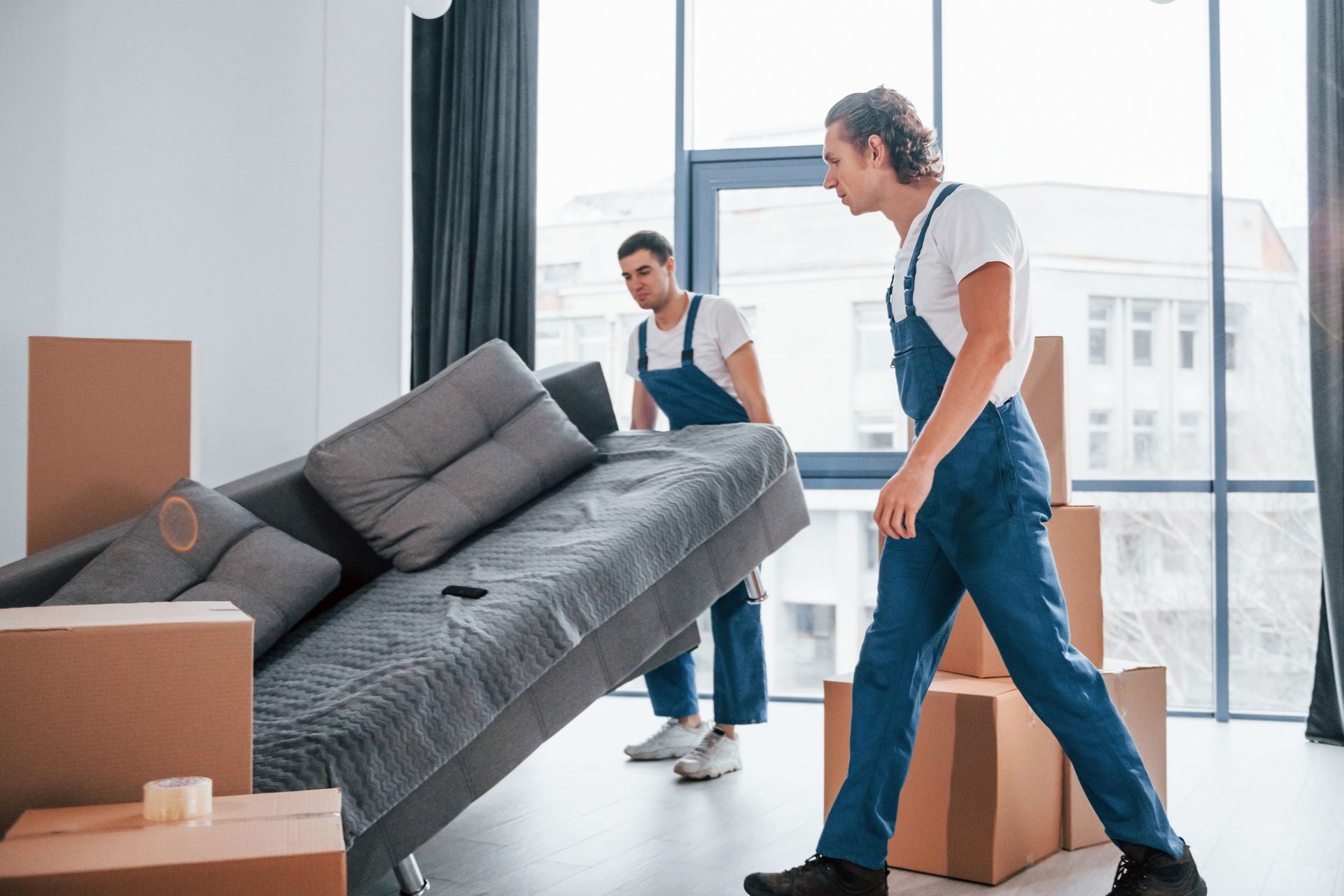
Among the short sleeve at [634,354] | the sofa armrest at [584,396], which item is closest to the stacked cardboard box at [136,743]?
the sofa armrest at [584,396]

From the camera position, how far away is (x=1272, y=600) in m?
3.53

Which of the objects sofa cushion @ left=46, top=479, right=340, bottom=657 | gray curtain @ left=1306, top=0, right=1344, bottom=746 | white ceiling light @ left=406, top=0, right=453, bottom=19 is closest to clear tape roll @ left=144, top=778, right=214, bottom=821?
sofa cushion @ left=46, top=479, right=340, bottom=657

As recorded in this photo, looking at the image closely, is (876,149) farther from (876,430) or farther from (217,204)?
(217,204)

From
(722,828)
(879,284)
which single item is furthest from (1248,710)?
(722,828)

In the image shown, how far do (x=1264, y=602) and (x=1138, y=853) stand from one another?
2.24m

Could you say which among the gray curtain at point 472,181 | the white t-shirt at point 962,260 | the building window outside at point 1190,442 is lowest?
the building window outside at point 1190,442

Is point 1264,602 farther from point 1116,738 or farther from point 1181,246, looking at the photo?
point 1116,738

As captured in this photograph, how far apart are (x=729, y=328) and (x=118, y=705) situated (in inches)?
80.9

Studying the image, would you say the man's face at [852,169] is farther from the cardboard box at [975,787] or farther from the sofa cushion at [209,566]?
the sofa cushion at [209,566]

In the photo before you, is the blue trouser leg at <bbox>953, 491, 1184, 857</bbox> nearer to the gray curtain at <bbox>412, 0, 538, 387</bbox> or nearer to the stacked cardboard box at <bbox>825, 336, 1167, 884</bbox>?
the stacked cardboard box at <bbox>825, 336, 1167, 884</bbox>

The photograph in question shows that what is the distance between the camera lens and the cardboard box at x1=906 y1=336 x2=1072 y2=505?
218 cm

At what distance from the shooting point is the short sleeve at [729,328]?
2.92m

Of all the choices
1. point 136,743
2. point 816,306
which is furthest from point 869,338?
point 136,743

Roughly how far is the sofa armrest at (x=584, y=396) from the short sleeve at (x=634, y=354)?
36 centimetres
